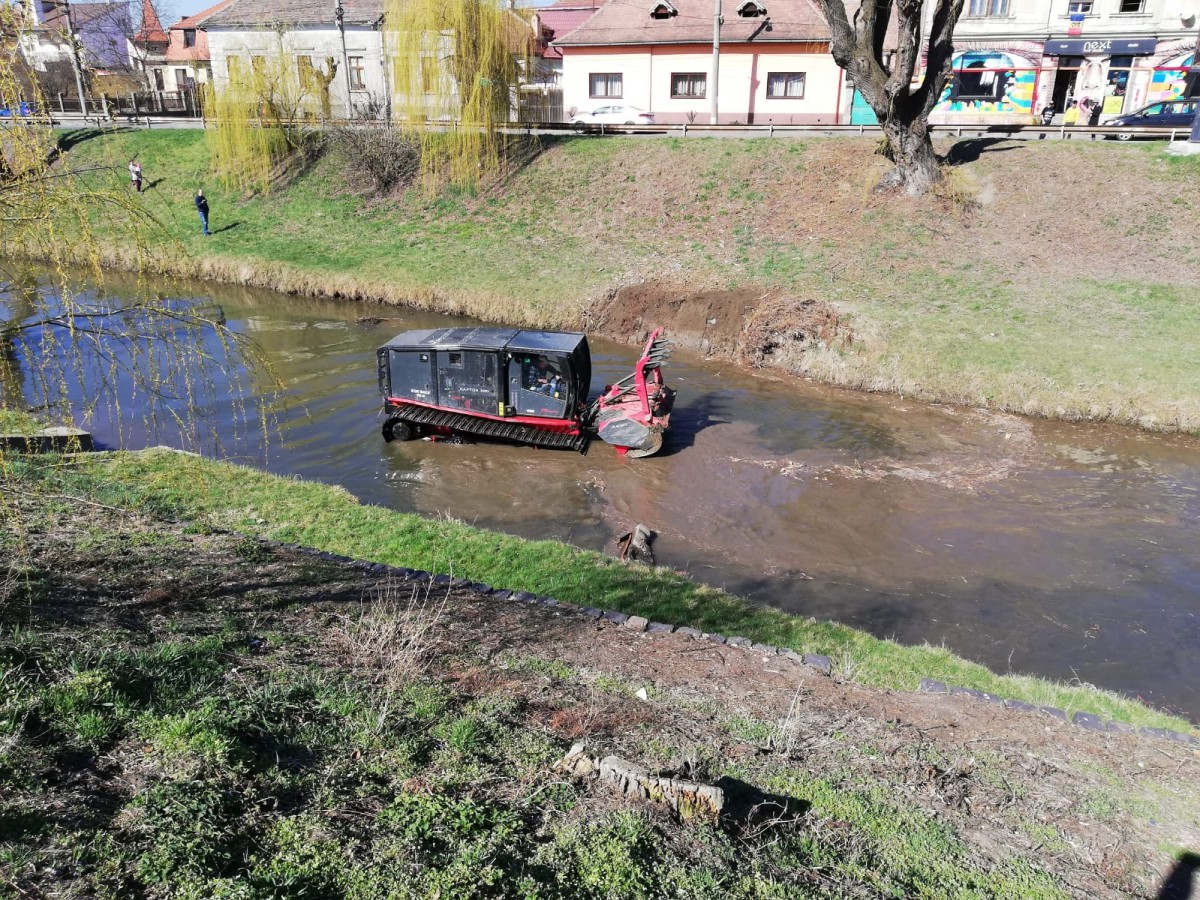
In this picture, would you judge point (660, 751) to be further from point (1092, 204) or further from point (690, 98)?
point (690, 98)

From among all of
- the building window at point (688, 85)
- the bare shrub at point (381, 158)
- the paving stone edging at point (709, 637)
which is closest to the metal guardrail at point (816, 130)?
the bare shrub at point (381, 158)

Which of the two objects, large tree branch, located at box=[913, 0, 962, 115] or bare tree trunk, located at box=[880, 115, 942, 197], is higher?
large tree branch, located at box=[913, 0, 962, 115]

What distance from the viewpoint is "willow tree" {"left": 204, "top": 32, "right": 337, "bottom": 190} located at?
3008cm

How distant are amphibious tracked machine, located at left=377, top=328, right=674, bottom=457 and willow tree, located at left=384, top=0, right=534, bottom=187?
15786 mm

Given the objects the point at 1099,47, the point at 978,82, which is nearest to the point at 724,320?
the point at 978,82

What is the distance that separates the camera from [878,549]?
12172 millimetres

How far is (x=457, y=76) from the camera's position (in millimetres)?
27609

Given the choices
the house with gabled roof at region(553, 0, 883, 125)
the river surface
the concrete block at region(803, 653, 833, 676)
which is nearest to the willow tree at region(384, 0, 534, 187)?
the house with gabled roof at region(553, 0, 883, 125)

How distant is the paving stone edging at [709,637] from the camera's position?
7.35 m

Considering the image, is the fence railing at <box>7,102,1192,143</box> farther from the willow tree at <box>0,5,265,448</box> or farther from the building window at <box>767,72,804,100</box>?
the willow tree at <box>0,5,265,448</box>

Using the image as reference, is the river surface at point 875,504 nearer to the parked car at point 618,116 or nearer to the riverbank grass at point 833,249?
the riverbank grass at point 833,249

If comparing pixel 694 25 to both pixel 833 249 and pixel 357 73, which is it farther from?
pixel 833 249

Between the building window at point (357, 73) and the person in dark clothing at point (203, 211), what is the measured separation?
14.9m

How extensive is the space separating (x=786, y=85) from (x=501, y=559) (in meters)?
32.1
